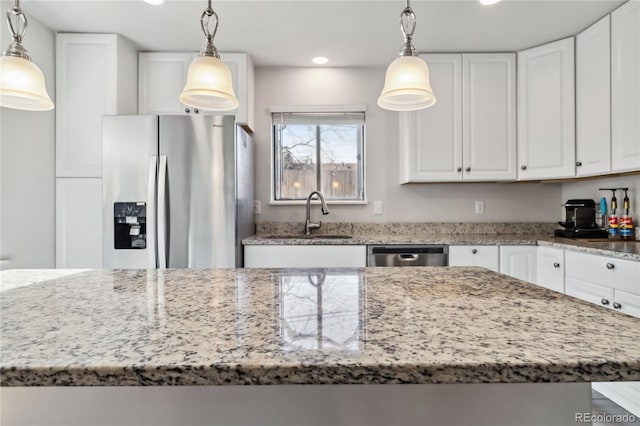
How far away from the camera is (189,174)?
7.96ft

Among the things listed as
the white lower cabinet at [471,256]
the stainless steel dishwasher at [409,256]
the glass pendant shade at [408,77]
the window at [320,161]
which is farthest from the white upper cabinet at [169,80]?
the white lower cabinet at [471,256]

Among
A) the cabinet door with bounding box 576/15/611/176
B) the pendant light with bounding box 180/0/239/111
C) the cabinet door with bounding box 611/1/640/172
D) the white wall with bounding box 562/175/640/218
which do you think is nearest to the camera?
the pendant light with bounding box 180/0/239/111

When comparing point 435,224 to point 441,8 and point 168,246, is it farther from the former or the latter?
point 168,246

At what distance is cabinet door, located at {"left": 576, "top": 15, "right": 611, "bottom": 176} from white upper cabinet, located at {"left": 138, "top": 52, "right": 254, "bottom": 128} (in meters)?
2.52

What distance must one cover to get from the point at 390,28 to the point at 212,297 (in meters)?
2.36

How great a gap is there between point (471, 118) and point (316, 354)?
2.85 metres

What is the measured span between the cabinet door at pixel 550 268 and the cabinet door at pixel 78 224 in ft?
10.6

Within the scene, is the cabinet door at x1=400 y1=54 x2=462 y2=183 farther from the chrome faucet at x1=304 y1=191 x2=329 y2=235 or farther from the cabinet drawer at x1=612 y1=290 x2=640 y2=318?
the cabinet drawer at x1=612 y1=290 x2=640 y2=318

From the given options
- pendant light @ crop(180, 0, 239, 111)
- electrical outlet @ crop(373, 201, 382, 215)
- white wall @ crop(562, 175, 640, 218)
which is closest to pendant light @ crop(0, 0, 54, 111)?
pendant light @ crop(180, 0, 239, 111)

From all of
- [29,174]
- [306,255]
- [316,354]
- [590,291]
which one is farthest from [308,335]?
[29,174]

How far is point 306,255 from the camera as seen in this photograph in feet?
8.44

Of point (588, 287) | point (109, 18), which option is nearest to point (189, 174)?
point (109, 18)

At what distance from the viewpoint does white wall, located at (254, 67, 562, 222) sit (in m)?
3.20

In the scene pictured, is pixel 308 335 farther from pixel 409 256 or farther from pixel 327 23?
pixel 327 23
